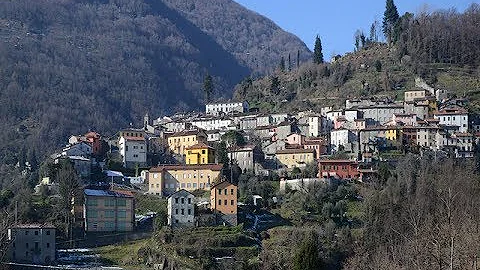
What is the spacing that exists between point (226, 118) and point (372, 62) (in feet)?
66.2

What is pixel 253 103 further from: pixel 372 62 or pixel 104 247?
pixel 104 247

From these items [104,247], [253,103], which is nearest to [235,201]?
[104,247]

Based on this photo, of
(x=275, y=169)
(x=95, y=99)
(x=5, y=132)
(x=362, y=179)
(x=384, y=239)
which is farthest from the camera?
(x=95, y=99)

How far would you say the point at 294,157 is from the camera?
242 ft

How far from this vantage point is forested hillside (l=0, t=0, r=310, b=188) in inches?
4733

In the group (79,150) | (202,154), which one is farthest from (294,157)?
(79,150)

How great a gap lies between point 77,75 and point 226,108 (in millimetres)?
58965

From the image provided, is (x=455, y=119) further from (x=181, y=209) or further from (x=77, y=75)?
(x=77, y=75)

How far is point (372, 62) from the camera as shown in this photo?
10031 cm

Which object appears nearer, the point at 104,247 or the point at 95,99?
the point at 104,247

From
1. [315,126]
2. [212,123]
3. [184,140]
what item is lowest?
[184,140]

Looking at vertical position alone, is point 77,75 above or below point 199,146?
above

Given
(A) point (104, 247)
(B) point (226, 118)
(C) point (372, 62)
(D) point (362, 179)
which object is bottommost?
(A) point (104, 247)

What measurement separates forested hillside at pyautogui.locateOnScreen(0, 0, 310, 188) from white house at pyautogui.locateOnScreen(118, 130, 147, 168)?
15.0 metres
